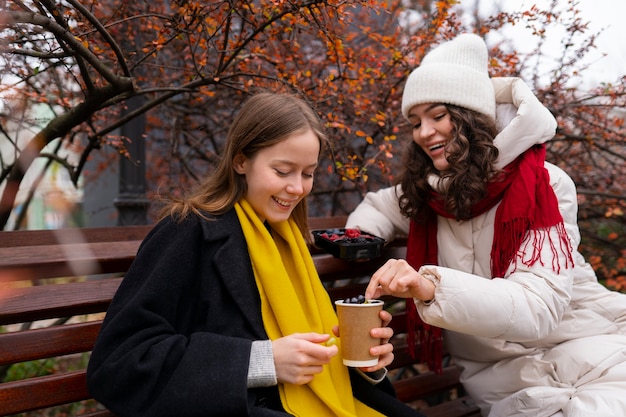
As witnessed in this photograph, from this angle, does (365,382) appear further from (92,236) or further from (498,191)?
(92,236)

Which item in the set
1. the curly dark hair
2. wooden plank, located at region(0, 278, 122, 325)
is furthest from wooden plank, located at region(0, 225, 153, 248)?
the curly dark hair

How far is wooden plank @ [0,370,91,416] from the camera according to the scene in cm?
192

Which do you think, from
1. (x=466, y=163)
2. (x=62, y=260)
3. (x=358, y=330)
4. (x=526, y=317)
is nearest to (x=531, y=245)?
(x=526, y=317)

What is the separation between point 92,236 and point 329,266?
1.18 m

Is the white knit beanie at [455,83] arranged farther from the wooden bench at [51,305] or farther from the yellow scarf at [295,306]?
the wooden bench at [51,305]

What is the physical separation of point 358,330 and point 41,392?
1132 millimetres

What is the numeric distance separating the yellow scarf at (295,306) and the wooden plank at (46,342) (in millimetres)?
681

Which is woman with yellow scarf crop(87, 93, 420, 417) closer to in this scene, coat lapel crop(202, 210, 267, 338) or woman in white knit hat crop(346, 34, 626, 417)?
coat lapel crop(202, 210, 267, 338)

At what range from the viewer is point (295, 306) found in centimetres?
191

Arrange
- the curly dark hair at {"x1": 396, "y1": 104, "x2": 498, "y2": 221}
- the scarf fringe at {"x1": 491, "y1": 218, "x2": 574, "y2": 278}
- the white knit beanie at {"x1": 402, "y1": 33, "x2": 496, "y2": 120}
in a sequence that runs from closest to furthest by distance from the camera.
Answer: the scarf fringe at {"x1": 491, "y1": 218, "x2": 574, "y2": 278} < the curly dark hair at {"x1": 396, "y1": 104, "x2": 498, "y2": 221} < the white knit beanie at {"x1": 402, "y1": 33, "x2": 496, "y2": 120}

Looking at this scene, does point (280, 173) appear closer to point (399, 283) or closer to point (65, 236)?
point (399, 283)

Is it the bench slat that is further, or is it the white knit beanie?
the white knit beanie

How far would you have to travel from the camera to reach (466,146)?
7.90 feet

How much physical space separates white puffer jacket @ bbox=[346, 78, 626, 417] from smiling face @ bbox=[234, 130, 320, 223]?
601mm
